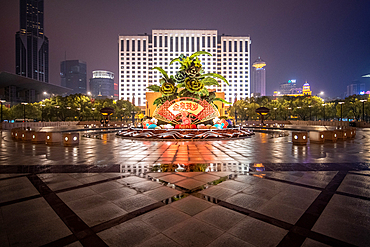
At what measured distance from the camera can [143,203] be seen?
475 cm

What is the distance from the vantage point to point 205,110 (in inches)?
879

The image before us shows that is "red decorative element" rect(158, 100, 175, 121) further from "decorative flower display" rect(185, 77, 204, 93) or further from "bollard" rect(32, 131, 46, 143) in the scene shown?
"bollard" rect(32, 131, 46, 143)

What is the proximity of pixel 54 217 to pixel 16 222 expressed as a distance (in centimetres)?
63

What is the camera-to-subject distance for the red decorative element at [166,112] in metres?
22.2

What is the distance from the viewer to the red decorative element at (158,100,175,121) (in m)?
22.2

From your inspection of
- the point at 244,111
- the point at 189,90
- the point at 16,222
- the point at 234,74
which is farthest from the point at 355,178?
the point at 234,74

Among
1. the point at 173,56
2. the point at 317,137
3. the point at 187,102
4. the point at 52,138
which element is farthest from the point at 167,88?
the point at 173,56

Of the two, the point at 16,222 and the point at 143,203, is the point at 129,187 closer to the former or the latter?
the point at 143,203

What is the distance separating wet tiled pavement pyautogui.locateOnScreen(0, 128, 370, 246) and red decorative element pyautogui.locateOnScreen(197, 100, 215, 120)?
47.2 feet

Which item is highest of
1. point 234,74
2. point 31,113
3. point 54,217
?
point 234,74

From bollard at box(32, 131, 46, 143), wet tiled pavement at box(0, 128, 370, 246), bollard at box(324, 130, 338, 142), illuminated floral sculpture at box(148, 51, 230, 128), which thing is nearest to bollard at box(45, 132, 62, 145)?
bollard at box(32, 131, 46, 143)

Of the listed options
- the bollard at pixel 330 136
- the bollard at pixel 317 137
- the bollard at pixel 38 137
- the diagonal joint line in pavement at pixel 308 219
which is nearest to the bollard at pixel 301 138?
the bollard at pixel 317 137

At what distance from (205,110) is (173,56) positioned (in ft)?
370

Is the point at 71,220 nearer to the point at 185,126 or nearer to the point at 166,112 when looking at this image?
the point at 185,126
